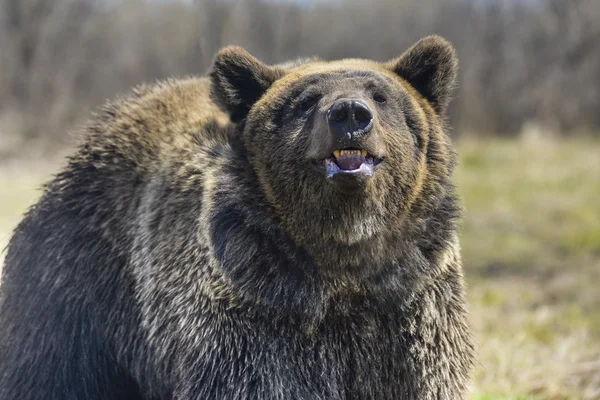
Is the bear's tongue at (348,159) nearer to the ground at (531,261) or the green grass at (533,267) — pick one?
the green grass at (533,267)

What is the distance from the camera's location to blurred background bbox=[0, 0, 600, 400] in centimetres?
873

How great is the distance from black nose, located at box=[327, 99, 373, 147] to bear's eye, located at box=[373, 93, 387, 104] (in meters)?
0.40

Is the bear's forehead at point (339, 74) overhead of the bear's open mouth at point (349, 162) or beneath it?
overhead

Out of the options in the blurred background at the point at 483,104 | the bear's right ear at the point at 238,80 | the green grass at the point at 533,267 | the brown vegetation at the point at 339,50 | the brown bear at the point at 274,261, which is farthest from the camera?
the brown vegetation at the point at 339,50

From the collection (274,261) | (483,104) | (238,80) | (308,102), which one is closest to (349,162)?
(308,102)

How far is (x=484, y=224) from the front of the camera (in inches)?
505

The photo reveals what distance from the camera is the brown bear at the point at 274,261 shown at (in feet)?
13.2

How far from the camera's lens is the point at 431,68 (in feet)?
14.4

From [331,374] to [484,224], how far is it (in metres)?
9.13

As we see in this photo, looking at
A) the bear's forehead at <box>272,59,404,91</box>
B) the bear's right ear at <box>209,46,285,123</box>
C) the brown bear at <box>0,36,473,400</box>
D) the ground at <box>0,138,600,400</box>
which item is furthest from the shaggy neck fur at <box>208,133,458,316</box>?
the ground at <box>0,138,600,400</box>

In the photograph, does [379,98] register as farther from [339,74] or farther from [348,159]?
[348,159]

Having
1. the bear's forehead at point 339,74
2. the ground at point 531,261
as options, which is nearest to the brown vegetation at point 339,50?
the ground at point 531,261

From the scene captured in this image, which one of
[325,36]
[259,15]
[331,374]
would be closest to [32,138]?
[325,36]

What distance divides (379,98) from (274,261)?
95 centimetres
